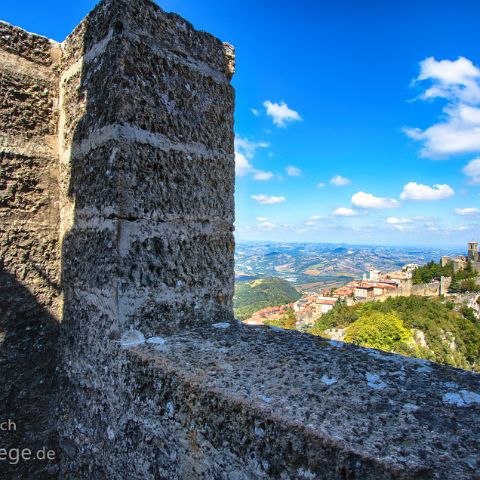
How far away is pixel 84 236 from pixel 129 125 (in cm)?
46

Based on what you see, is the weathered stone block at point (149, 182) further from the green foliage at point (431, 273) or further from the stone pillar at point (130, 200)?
the green foliage at point (431, 273)

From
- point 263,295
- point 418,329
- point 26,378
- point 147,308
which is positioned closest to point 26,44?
point 147,308

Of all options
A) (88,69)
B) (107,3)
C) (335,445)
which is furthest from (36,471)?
(107,3)

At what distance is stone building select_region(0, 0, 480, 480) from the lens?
0.91m

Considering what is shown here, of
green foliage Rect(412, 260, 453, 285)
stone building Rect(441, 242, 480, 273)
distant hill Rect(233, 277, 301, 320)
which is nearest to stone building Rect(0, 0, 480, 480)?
green foliage Rect(412, 260, 453, 285)

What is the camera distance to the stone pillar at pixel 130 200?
131 cm

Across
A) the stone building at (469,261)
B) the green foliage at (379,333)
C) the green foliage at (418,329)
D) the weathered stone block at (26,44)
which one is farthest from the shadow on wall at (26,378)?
the stone building at (469,261)

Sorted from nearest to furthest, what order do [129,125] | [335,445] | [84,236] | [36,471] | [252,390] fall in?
[335,445], [252,390], [129,125], [84,236], [36,471]

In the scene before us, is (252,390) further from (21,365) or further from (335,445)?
(21,365)

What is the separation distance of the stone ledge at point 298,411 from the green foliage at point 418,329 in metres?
32.4

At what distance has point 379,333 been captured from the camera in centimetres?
3177

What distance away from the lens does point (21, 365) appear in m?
1.54

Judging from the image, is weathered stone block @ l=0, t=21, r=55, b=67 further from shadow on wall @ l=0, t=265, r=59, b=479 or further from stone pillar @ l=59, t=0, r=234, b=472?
shadow on wall @ l=0, t=265, r=59, b=479

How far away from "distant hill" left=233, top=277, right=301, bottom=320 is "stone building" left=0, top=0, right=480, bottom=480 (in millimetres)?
68304
